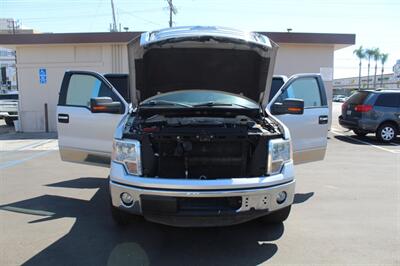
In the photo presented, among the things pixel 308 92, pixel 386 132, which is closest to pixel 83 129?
pixel 308 92

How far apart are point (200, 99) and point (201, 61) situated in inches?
20.4

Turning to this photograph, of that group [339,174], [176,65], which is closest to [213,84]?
[176,65]

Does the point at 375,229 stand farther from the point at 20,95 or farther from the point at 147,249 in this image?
the point at 20,95

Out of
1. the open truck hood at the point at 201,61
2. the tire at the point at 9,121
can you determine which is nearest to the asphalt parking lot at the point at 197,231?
the open truck hood at the point at 201,61

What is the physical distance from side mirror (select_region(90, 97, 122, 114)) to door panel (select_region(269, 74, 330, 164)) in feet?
7.50

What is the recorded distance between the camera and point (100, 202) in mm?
6301

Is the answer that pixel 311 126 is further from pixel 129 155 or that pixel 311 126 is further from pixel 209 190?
pixel 129 155

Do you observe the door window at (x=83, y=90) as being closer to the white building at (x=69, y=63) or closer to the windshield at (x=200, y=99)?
the windshield at (x=200, y=99)

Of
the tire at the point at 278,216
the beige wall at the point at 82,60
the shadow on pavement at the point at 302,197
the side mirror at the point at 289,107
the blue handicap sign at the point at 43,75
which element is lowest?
the shadow on pavement at the point at 302,197

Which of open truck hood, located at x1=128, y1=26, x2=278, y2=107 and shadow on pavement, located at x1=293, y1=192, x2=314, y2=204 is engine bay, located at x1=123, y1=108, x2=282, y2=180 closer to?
open truck hood, located at x1=128, y1=26, x2=278, y2=107

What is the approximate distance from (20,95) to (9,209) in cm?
1214

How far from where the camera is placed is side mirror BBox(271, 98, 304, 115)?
227 inches

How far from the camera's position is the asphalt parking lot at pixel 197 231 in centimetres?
423

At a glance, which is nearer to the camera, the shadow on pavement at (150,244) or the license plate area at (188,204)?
the license plate area at (188,204)
